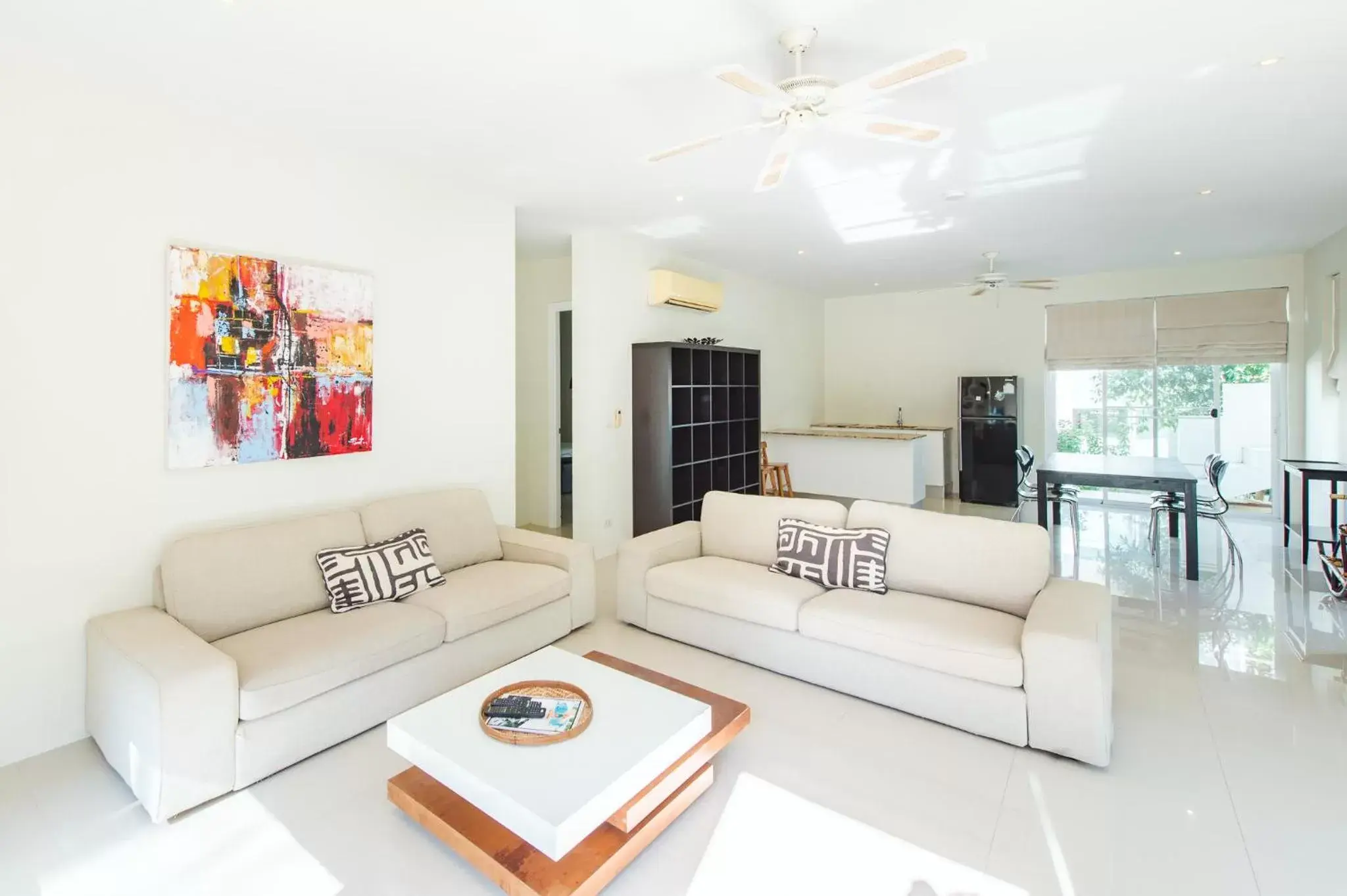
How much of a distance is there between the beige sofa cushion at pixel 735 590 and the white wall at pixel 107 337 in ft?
5.95

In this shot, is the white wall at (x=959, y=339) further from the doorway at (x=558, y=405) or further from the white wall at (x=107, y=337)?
the white wall at (x=107, y=337)

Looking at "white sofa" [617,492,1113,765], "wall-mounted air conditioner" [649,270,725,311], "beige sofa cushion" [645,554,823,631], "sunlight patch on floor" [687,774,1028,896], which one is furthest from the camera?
"wall-mounted air conditioner" [649,270,725,311]

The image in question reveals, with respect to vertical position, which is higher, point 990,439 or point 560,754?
point 990,439

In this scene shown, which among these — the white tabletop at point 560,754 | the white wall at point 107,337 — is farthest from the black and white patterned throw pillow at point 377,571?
the white tabletop at point 560,754

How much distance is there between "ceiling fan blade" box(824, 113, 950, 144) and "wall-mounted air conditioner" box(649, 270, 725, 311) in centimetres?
303

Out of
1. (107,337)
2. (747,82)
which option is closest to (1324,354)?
(747,82)

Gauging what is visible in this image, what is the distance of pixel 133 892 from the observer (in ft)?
5.88

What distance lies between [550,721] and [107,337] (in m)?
2.48

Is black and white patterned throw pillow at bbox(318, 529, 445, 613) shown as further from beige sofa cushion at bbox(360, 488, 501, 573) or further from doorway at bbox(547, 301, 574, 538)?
doorway at bbox(547, 301, 574, 538)

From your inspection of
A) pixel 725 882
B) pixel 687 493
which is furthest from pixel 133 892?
pixel 687 493

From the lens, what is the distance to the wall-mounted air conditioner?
5.62 metres

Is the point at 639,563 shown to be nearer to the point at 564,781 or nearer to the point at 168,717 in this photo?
the point at 564,781

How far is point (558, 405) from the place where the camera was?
6.31 meters

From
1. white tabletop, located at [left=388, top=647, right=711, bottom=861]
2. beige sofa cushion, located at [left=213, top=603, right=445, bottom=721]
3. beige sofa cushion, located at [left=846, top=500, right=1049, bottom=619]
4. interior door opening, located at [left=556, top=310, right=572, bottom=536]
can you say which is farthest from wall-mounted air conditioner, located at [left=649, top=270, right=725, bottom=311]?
white tabletop, located at [left=388, top=647, right=711, bottom=861]
